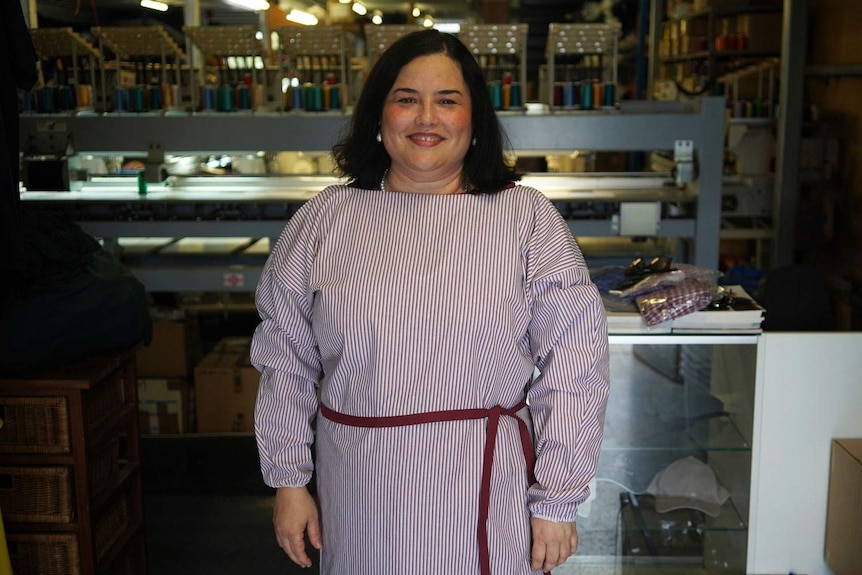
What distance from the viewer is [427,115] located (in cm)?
150

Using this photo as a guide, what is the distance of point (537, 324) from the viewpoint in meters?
1.50

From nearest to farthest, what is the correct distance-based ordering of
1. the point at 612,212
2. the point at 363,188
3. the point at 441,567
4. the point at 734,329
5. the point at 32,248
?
1. the point at 441,567
2. the point at 363,188
3. the point at 734,329
4. the point at 32,248
5. the point at 612,212

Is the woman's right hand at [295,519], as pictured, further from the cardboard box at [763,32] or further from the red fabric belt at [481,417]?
the cardboard box at [763,32]

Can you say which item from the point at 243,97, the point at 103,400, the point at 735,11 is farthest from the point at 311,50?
the point at 735,11

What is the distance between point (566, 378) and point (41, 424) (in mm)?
1437

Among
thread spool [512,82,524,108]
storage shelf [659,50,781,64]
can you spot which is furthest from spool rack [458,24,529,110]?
storage shelf [659,50,781,64]

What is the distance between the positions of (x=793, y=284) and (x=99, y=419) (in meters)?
1.87

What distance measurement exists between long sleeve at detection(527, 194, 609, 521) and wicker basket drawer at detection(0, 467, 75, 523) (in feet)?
4.42

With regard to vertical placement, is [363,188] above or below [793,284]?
above

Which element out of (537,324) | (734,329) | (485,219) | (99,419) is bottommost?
(99,419)

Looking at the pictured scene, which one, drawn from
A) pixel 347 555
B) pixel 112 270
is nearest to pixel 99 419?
pixel 112 270

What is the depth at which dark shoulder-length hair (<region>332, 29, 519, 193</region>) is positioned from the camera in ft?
5.02

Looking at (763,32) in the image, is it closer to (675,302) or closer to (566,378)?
(675,302)

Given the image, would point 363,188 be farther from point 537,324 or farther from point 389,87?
point 537,324
